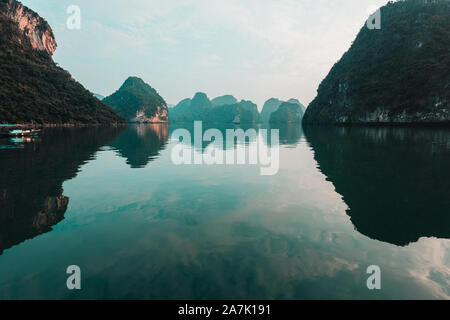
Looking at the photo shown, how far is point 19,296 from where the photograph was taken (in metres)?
5.57

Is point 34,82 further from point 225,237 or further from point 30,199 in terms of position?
point 225,237

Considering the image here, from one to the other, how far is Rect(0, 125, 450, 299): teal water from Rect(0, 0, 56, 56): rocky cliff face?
19404 cm

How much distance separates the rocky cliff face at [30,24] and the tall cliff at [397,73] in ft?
672

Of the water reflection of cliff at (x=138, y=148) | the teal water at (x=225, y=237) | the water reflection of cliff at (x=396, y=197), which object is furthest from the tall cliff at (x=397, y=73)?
the teal water at (x=225, y=237)

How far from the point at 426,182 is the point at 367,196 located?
6.03 meters

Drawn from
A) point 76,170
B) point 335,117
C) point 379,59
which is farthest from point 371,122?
point 76,170

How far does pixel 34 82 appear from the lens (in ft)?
377

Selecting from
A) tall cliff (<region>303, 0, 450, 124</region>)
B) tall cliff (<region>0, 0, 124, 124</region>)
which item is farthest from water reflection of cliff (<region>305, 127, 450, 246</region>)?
tall cliff (<region>0, 0, 124, 124</region>)

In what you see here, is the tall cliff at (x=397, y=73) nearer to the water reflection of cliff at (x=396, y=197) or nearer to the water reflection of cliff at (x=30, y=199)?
the water reflection of cliff at (x=396, y=197)

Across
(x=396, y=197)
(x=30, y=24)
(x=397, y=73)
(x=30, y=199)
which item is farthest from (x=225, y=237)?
(x=30, y=24)

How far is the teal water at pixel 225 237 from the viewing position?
19.7ft

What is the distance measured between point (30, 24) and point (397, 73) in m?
232
